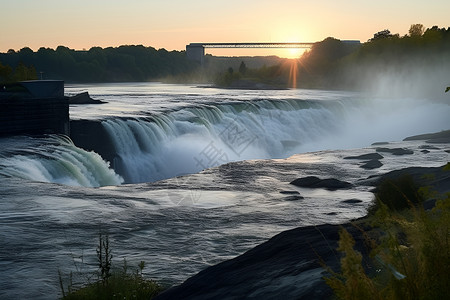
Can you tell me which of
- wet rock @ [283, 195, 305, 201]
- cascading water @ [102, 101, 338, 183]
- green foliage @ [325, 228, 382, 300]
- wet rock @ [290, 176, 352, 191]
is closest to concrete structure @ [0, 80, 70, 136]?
cascading water @ [102, 101, 338, 183]

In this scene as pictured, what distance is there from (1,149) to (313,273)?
15.5 metres

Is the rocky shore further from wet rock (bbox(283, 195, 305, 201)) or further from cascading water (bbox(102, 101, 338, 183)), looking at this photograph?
cascading water (bbox(102, 101, 338, 183))

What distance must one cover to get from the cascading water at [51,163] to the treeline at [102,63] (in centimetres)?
7967

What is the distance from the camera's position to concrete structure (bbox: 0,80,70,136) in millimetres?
24516

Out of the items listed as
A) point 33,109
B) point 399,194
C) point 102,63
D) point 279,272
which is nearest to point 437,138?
point 399,194

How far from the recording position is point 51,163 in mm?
19641

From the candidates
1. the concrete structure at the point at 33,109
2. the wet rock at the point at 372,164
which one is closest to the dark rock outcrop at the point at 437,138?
the wet rock at the point at 372,164

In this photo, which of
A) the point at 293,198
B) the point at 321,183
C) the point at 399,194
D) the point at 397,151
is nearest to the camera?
the point at 399,194

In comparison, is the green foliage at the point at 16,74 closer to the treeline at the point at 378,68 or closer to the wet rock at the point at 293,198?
the wet rock at the point at 293,198

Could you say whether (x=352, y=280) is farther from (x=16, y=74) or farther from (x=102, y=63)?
(x=102, y=63)

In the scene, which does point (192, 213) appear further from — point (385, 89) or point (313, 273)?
point (385, 89)

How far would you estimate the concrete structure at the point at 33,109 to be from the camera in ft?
80.4

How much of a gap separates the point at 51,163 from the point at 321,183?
8.33 m

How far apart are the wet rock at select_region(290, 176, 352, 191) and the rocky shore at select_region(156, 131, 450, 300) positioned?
8921 mm
